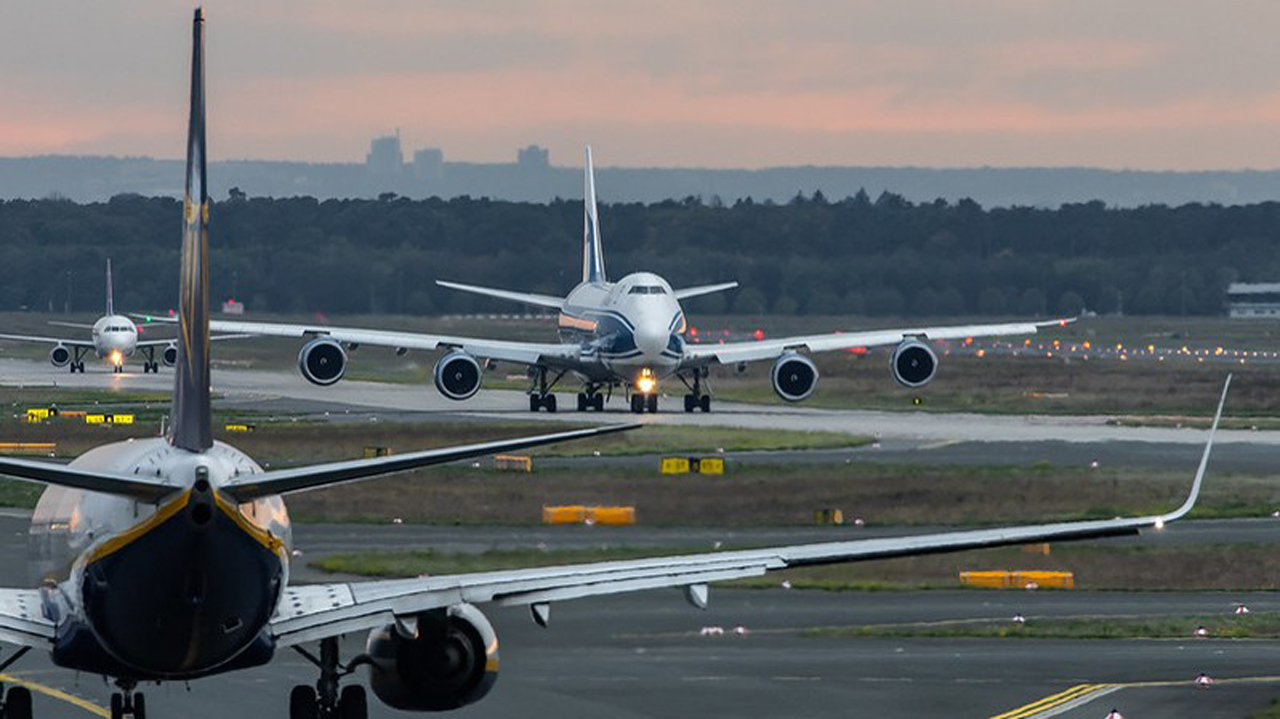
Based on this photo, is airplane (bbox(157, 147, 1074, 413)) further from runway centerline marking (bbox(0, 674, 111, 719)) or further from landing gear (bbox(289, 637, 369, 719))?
landing gear (bbox(289, 637, 369, 719))

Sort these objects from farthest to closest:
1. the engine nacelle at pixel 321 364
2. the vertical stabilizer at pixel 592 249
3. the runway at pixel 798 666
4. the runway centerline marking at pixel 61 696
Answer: the vertical stabilizer at pixel 592 249
the engine nacelle at pixel 321 364
the runway at pixel 798 666
the runway centerline marking at pixel 61 696

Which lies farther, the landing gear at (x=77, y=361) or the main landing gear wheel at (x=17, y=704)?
the landing gear at (x=77, y=361)

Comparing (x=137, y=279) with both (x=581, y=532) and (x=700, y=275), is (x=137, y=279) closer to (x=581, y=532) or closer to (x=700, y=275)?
(x=700, y=275)

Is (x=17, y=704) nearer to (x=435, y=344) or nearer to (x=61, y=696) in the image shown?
(x=61, y=696)

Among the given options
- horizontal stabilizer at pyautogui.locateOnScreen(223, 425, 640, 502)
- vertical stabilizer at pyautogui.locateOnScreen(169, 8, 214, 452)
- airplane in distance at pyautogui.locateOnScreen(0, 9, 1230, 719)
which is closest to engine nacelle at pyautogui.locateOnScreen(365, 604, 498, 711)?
airplane in distance at pyautogui.locateOnScreen(0, 9, 1230, 719)

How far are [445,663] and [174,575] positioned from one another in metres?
4.37

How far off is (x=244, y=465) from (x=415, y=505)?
34.1 metres

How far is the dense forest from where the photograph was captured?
159 metres

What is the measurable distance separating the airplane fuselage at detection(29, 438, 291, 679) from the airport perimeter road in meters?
55.7

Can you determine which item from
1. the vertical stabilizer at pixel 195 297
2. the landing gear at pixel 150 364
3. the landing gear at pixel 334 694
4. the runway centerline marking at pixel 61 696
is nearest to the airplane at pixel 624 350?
the landing gear at pixel 150 364

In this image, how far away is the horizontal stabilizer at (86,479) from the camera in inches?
775

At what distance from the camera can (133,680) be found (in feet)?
74.3

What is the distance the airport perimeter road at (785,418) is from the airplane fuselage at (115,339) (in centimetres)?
2054

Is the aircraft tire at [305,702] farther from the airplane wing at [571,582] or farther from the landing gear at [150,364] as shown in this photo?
the landing gear at [150,364]
